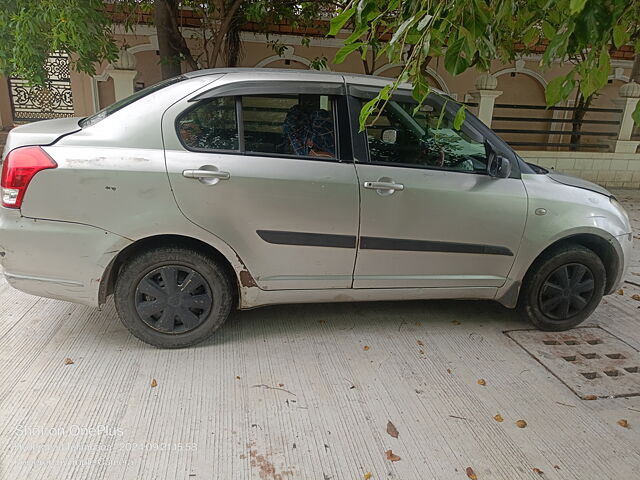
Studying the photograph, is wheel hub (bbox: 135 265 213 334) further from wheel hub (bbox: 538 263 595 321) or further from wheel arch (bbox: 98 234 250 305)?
wheel hub (bbox: 538 263 595 321)

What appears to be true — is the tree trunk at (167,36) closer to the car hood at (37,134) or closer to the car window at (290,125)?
the car hood at (37,134)

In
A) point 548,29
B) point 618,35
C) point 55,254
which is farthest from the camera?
point 55,254

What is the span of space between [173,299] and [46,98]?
8996mm

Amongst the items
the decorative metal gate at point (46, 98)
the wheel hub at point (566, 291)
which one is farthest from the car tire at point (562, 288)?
the decorative metal gate at point (46, 98)

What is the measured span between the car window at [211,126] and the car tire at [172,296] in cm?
68

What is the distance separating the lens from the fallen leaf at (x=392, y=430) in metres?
2.37

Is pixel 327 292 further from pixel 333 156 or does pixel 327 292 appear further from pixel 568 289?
pixel 568 289

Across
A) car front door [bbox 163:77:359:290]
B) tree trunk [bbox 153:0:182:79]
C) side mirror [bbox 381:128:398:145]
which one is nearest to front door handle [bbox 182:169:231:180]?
car front door [bbox 163:77:359:290]

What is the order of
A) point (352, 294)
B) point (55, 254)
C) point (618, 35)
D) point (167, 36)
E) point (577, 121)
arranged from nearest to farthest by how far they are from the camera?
1. point (618, 35)
2. point (55, 254)
3. point (352, 294)
4. point (167, 36)
5. point (577, 121)

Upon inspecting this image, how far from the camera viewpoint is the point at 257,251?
9.46 feet

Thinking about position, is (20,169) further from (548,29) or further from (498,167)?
(498,167)

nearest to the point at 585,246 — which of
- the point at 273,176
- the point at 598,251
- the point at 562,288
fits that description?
the point at 598,251

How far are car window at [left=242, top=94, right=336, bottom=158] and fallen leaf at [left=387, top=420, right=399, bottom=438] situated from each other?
5.41ft

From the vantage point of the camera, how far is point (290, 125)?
3.01 metres
